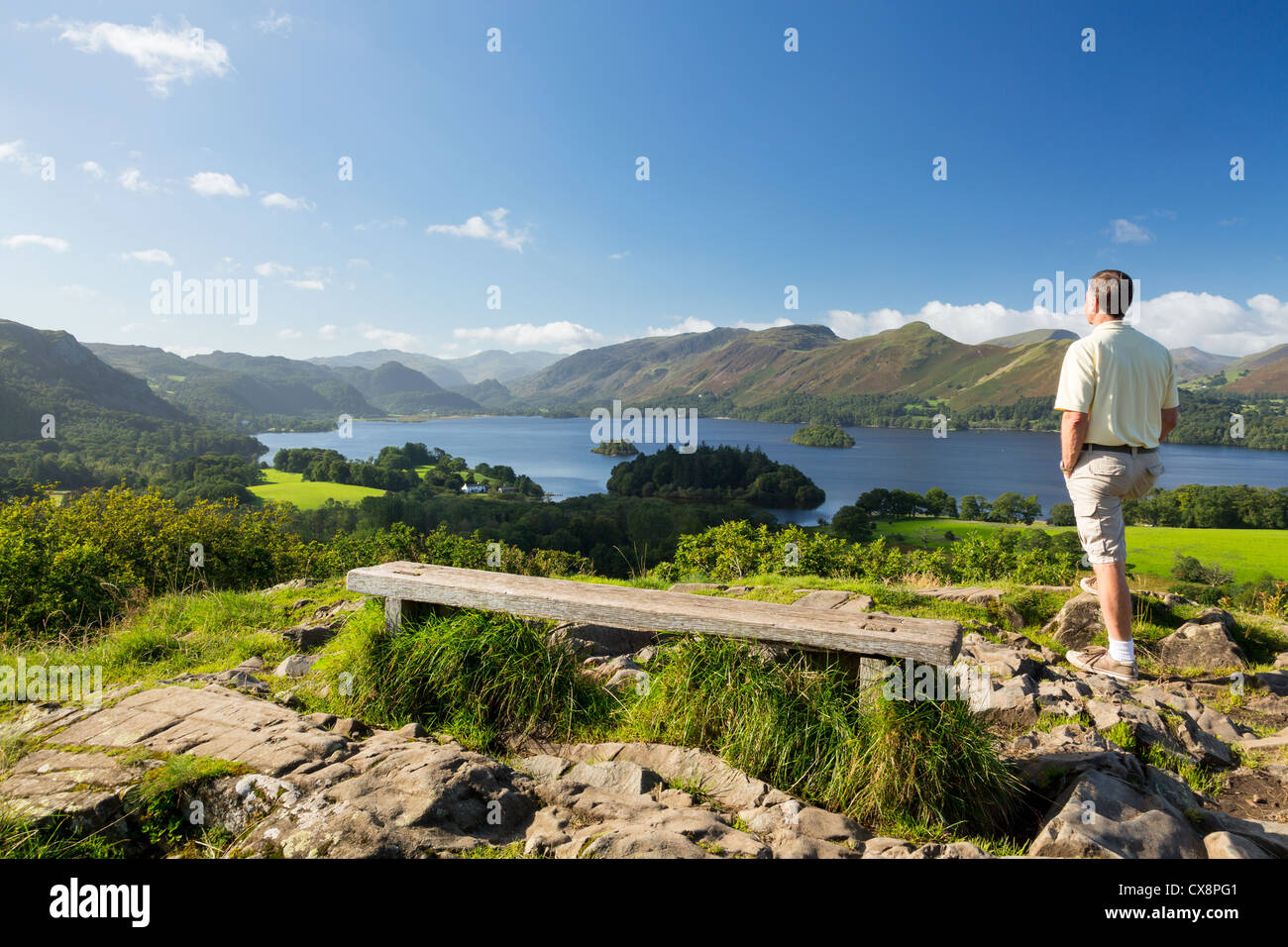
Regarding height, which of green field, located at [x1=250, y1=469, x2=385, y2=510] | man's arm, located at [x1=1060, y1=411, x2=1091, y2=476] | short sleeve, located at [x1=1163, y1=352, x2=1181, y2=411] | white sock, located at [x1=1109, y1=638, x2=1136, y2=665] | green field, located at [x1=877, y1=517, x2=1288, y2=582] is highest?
short sleeve, located at [x1=1163, y1=352, x2=1181, y2=411]

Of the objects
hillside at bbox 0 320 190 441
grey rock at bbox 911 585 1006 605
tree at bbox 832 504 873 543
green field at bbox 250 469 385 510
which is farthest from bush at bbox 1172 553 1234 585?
hillside at bbox 0 320 190 441

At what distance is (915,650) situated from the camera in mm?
3254

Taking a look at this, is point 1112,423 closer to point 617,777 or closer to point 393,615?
point 617,777

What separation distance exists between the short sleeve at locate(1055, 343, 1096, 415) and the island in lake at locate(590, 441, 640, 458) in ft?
440

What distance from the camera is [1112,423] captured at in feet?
14.8

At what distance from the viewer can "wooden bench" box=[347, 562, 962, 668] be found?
338 centimetres

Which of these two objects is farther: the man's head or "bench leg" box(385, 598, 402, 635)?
the man's head

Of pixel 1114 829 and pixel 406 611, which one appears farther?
pixel 406 611

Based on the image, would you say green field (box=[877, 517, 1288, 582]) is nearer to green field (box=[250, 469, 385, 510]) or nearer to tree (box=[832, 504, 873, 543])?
tree (box=[832, 504, 873, 543])

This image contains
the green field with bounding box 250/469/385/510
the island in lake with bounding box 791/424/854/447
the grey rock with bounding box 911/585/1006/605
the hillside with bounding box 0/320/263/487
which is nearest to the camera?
the grey rock with bounding box 911/585/1006/605

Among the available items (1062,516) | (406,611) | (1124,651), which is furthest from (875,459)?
(406,611)

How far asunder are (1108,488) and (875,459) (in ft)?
458

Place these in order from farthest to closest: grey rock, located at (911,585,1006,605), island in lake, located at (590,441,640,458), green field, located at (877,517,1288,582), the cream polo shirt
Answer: island in lake, located at (590,441,640,458)
green field, located at (877,517,1288,582)
grey rock, located at (911,585,1006,605)
the cream polo shirt

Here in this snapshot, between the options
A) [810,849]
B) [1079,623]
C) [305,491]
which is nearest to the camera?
[810,849]
